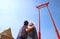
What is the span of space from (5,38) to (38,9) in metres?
13.5

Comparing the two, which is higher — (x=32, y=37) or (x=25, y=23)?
(x=25, y=23)

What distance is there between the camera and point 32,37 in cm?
657

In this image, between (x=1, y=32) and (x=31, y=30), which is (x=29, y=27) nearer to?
(x=31, y=30)

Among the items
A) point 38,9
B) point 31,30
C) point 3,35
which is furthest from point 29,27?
point 3,35

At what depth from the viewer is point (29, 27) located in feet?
21.7

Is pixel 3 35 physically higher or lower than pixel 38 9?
lower

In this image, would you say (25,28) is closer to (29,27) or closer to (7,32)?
(29,27)

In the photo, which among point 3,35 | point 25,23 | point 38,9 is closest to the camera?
point 25,23

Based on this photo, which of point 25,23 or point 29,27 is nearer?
point 29,27

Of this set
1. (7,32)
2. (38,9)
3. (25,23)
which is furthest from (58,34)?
(7,32)

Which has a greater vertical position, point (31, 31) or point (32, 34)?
point (31, 31)

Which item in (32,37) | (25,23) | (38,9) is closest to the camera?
(32,37)

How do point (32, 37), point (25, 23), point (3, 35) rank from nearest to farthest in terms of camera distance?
point (32, 37) → point (25, 23) → point (3, 35)

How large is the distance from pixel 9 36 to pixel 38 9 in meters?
14.6
